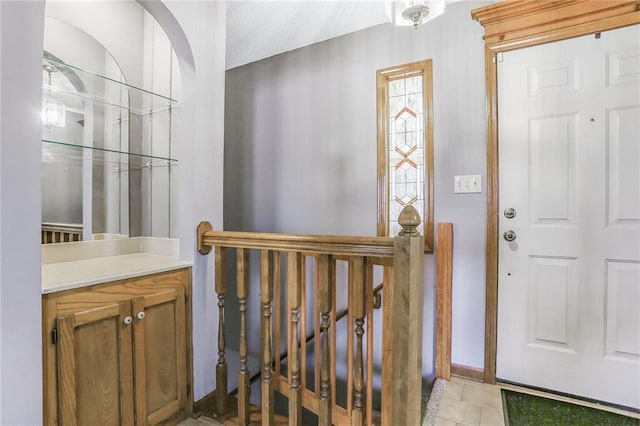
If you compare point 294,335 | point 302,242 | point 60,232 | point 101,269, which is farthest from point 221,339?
point 60,232

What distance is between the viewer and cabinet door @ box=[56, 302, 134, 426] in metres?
1.09

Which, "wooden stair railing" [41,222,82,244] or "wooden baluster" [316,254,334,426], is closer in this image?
"wooden baluster" [316,254,334,426]

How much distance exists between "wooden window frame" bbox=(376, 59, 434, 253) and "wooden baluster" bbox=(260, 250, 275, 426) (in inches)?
40.3

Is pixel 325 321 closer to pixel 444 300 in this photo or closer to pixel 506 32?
pixel 444 300

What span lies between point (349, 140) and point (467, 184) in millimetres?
877

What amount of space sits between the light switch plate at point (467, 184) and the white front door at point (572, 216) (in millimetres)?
131

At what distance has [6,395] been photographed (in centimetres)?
93

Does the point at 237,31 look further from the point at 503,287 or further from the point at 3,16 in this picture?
the point at 503,287

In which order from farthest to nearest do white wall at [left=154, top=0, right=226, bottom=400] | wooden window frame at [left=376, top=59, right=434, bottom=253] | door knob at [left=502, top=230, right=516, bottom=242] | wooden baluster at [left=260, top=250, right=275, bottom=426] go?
wooden window frame at [left=376, top=59, right=434, bottom=253]
door knob at [left=502, top=230, right=516, bottom=242]
white wall at [left=154, top=0, right=226, bottom=400]
wooden baluster at [left=260, top=250, right=275, bottom=426]

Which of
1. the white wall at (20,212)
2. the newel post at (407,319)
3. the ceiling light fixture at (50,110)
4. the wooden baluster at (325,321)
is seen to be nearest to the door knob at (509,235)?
the newel post at (407,319)

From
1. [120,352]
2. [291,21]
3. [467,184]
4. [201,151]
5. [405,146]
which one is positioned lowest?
[120,352]

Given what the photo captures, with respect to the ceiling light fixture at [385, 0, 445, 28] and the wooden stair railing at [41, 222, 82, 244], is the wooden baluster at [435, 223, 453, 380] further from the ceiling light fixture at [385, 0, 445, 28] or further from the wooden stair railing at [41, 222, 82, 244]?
the wooden stair railing at [41, 222, 82, 244]

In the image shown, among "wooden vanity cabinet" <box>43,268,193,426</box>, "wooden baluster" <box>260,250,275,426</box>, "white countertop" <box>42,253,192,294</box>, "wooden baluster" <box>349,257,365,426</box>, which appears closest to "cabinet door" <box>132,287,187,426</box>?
"wooden vanity cabinet" <box>43,268,193,426</box>

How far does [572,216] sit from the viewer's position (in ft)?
5.49
